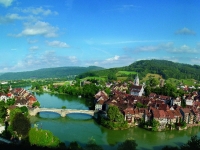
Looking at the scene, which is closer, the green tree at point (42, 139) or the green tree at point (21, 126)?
the green tree at point (42, 139)

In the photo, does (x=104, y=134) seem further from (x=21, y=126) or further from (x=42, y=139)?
(x=21, y=126)

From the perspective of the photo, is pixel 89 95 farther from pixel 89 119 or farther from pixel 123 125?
pixel 123 125

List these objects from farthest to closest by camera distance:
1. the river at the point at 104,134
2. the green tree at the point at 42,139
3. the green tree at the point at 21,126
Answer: the river at the point at 104,134 → the green tree at the point at 21,126 → the green tree at the point at 42,139

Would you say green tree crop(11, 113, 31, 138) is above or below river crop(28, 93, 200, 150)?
above

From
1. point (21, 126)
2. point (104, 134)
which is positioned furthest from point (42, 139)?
point (104, 134)

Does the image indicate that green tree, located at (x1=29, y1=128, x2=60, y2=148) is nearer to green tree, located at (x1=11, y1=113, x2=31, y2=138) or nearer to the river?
green tree, located at (x1=11, y1=113, x2=31, y2=138)

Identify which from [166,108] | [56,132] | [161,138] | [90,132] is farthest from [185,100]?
[56,132]

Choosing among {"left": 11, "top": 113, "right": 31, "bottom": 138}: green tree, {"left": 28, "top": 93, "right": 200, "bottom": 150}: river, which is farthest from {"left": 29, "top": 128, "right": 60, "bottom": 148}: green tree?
{"left": 28, "top": 93, "right": 200, "bottom": 150}: river

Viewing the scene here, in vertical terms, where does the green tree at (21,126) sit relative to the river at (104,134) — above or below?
above

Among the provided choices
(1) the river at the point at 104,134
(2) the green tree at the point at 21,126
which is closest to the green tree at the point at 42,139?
(2) the green tree at the point at 21,126

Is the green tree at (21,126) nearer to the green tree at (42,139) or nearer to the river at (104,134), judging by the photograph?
the green tree at (42,139)

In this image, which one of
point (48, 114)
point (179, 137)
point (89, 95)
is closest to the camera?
point (179, 137)
